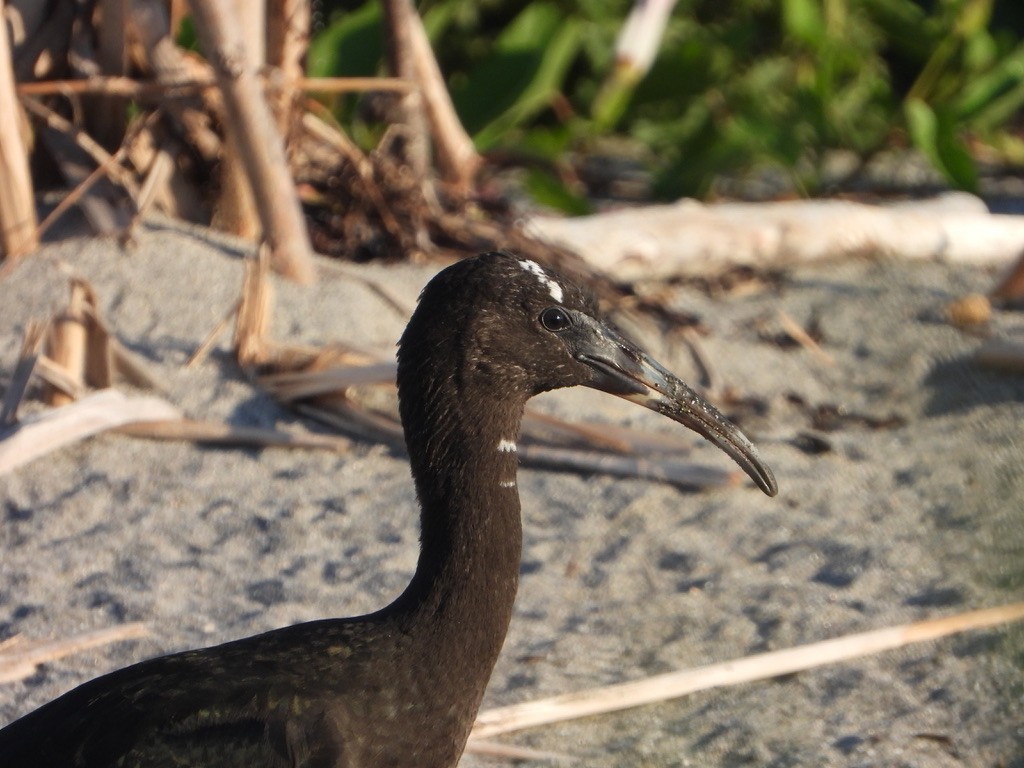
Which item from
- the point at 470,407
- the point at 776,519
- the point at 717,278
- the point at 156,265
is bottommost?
the point at 717,278

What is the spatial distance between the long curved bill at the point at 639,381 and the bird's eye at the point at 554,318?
0.12 ft

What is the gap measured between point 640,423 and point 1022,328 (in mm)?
1795

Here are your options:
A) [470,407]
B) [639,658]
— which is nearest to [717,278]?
[639,658]

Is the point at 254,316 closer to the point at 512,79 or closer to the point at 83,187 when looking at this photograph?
the point at 83,187

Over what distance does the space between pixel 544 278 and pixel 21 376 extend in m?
1.85

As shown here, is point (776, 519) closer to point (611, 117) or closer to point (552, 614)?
point (552, 614)

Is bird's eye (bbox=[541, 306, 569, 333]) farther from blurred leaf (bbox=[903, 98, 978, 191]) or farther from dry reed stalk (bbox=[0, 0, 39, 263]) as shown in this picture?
blurred leaf (bbox=[903, 98, 978, 191])

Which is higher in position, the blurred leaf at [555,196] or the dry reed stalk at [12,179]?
the dry reed stalk at [12,179]

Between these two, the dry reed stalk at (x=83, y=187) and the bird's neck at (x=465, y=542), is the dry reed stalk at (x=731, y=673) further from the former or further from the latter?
the dry reed stalk at (x=83, y=187)

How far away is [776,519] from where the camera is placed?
165 inches

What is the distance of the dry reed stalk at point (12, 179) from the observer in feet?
14.5

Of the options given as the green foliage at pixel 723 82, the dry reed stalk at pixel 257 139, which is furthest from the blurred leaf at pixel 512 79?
the dry reed stalk at pixel 257 139

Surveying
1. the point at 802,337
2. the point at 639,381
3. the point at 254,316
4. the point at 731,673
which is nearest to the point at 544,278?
the point at 639,381

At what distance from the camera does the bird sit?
232 centimetres
